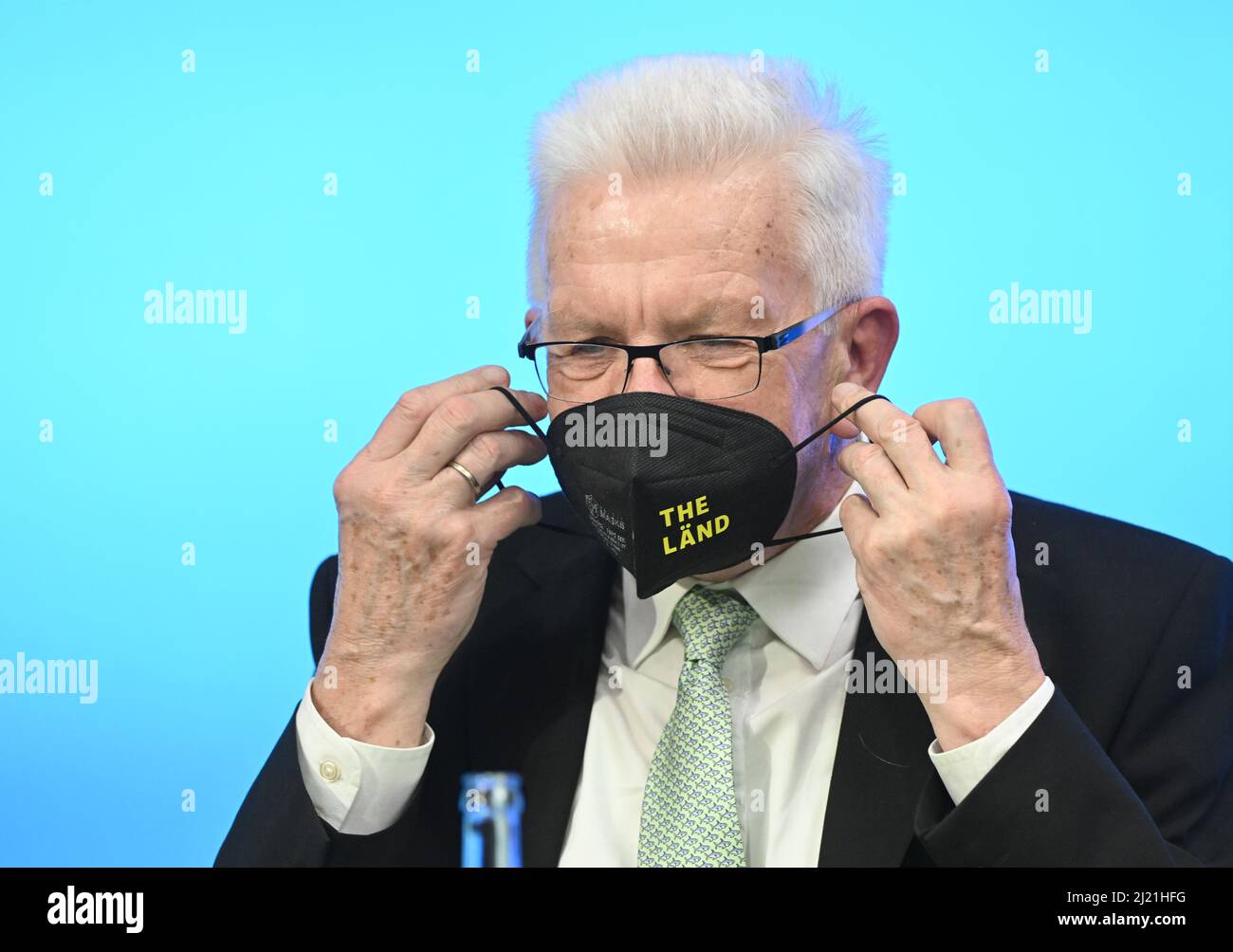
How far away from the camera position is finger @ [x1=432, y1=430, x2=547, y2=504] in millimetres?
2090

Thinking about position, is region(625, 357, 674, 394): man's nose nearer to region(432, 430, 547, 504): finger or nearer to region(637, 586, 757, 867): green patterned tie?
region(432, 430, 547, 504): finger

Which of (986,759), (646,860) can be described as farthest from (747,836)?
(986,759)

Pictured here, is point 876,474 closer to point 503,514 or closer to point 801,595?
point 801,595

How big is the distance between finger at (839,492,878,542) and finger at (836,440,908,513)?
16 mm

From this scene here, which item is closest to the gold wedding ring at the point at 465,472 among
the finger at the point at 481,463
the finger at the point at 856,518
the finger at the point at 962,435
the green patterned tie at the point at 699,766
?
the finger at the point at 481,463

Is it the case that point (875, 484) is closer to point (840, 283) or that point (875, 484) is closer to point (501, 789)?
point (840, 283)

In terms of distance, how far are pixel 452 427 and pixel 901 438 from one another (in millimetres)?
701

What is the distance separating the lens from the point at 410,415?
212 centimetres

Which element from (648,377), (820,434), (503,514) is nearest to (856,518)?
(820,434)

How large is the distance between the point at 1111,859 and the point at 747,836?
544mm

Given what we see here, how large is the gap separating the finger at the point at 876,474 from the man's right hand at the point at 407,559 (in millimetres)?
576

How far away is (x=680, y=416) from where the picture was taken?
1953 mm

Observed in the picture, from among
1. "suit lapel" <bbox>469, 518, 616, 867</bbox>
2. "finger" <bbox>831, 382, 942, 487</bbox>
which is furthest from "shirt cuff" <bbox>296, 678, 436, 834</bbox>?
"finger" <bbox>831, 382, 942, 487</bbox>

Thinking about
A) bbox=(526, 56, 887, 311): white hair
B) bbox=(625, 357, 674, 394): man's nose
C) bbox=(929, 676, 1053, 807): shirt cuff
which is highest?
bbox=(526, 56, 887, 311): white hair
